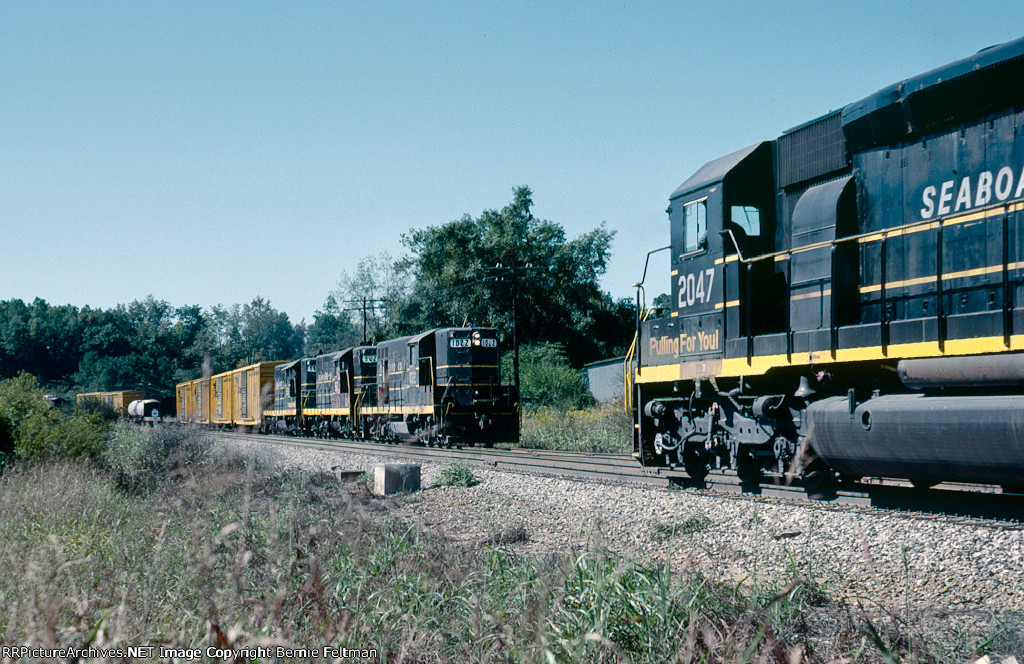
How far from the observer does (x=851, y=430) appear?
7.43 metres

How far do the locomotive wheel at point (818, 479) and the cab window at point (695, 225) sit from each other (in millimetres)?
2963

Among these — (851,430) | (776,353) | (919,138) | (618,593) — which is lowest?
(618,593)

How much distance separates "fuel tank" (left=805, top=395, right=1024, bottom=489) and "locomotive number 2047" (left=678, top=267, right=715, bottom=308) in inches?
88.2

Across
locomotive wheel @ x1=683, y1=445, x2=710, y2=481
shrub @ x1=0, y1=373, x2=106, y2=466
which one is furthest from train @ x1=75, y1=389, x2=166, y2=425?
locomotive wheel @ x1=683, y1=445, x2=710, y2=481

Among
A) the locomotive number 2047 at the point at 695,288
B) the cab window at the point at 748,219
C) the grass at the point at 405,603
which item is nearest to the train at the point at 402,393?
the locomotive number 2047 at the point at 695,288

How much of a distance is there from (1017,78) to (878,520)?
13.4 ft

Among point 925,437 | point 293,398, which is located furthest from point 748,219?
point 293,398

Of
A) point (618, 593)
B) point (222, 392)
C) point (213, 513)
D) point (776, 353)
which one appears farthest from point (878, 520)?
point (222, 392)

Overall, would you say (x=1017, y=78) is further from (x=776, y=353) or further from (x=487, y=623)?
(x=487, y=623)

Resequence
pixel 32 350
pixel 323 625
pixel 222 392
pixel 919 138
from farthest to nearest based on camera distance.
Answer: pixel 32 350, pixel 222 392, pixel 919 138, pixel 323 625

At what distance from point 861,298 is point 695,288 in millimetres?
2153

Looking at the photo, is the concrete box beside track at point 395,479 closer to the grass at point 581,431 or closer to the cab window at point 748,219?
the cab window at point 748,219

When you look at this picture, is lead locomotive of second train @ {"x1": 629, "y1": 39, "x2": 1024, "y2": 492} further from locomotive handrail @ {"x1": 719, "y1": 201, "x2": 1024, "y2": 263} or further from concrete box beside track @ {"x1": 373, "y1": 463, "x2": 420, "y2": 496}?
concrete box beside track @ {"x1": 373, "y1": 463, "x2": 420, "y2": 496}

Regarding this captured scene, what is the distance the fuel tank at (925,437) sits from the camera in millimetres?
6215
